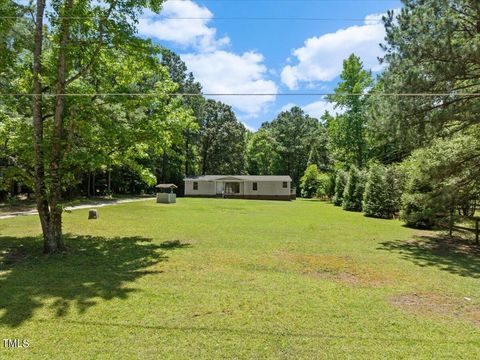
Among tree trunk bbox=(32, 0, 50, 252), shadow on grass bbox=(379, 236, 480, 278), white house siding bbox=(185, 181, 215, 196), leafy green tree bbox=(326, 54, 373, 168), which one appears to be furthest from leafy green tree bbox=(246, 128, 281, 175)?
tree trunk bbox=(32, 0, 50, 252)

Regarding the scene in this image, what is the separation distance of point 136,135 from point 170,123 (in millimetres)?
1098

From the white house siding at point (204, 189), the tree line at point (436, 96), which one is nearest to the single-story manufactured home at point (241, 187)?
the white house siding at point (204, 189)

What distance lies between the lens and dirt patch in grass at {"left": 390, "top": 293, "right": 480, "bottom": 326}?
192 inches

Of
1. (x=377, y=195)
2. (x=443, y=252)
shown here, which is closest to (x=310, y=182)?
(x=377, y=195)

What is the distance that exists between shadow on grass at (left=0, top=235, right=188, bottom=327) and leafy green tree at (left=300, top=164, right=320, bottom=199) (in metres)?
35.0

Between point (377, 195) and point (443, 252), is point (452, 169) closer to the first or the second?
point (443, 252)

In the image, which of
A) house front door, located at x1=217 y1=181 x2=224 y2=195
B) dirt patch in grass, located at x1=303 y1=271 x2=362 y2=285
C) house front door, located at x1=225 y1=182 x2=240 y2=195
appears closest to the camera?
dirt patch in grass, located at x1=303 y1=271 x2=362 y2=285

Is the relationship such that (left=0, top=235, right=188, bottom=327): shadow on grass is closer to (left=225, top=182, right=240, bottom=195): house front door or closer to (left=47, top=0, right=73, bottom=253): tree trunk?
(left=47, top=0, right=73, bottom=253): tree trunk

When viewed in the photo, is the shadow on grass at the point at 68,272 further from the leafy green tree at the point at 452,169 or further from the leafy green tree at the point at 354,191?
the leafy green tree at the point at 354,191

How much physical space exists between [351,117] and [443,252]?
85.7 feet

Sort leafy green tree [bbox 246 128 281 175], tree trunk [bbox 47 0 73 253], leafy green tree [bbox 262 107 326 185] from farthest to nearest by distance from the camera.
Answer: leafy green tree [bbox 246 128 281 175] → leafy green tree [bbox 262 107 326 185] → tree trunk [bbox 47 0 73 253]

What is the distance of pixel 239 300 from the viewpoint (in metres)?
5.32

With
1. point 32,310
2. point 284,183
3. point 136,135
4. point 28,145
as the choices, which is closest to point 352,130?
point 284,183

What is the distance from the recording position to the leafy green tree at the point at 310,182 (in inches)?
1711
